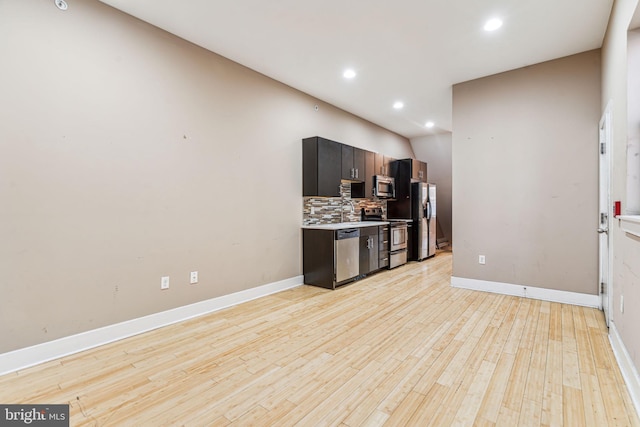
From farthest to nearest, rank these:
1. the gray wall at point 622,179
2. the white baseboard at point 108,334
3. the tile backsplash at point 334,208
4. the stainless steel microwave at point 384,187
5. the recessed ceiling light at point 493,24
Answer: the stainless steel microwave at point 384,187, the tile backsplash at point 334,208, the recessed ceiling light at point 493,24, the white baseboard at point 108,334, the gray wall at point 622,179

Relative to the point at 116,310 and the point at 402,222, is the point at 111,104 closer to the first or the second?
the point at 116,310

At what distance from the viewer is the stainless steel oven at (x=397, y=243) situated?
559 cm

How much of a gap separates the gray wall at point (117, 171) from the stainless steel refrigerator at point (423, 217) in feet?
11.7

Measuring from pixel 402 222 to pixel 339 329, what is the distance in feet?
11.6

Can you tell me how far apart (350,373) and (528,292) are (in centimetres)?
296

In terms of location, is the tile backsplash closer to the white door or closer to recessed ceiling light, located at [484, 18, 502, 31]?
recessed ceiling light, located at [484, 18, 502, 31]

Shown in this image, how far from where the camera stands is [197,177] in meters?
3.29

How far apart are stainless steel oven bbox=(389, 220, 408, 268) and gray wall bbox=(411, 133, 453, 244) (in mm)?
2586

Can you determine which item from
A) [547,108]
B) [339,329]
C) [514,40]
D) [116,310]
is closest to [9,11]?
[116,310]

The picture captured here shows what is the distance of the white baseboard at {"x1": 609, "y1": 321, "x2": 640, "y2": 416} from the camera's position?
1736 mm

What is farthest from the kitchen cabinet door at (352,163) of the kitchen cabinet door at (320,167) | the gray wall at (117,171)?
the gray wall at (117,171)

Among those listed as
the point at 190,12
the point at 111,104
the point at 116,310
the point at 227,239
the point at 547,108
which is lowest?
the point at 116,310

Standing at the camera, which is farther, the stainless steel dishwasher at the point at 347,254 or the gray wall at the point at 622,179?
the stainless steel dishwasher at the point at 347,254

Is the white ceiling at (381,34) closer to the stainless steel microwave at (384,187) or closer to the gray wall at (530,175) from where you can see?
the gray wall at (530,175)
